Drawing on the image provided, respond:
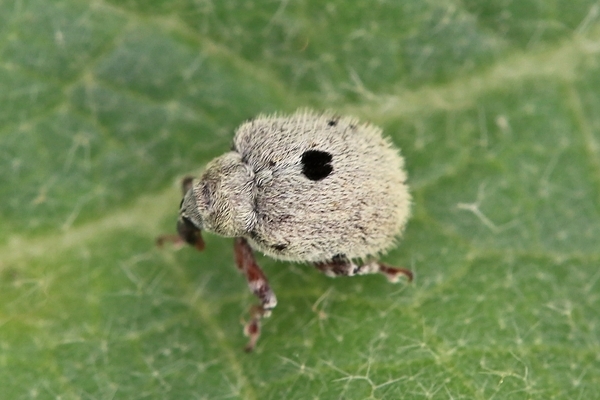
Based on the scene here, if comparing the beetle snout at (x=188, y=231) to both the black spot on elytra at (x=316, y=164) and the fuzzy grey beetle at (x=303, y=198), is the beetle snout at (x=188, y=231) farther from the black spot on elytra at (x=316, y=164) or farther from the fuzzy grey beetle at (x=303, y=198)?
the black spot on elytra at (x=316, y=164)

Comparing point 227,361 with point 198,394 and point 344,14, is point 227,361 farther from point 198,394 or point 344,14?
point 344,14

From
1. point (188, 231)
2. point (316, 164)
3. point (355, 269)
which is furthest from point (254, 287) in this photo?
point (316, 164)

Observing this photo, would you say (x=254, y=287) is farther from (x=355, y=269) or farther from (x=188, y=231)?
(x=355, y=269)

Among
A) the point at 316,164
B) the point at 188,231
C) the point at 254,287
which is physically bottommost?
the point at 254,287

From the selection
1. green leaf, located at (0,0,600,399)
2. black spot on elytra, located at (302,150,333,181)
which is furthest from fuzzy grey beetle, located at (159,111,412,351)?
green leaf, located at (0,0,600,399)

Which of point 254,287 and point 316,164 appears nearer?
point 316,164

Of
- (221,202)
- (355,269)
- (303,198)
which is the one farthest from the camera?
(221,202)

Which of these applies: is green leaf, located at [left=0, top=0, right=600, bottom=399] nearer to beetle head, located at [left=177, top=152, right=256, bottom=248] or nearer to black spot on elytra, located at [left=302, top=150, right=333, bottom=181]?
beetle head, located at [left=177, top=152, right=256, bottom=248]
